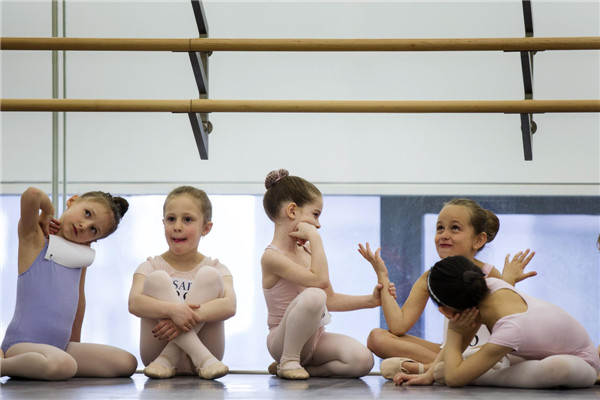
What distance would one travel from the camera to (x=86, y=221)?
1.60 meters

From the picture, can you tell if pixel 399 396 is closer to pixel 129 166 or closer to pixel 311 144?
pixel 311 144

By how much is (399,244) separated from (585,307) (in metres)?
0.46

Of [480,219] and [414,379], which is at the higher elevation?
[480,219]

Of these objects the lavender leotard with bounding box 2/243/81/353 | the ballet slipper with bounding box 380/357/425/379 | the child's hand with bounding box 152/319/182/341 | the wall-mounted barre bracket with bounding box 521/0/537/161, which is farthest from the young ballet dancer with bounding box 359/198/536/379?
the lavender leotard with bounding box 2/243/81/353

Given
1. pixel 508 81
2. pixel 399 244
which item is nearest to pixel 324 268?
pixel 399 244

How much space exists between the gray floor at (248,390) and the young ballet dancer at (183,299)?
0.07 m

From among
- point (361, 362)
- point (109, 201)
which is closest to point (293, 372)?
point (361, 362)

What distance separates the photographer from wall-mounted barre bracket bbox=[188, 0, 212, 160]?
5.79ft

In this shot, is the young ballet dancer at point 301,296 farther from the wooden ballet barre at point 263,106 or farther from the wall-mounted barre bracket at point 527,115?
the wall-mounted barre bracket at point 527,115

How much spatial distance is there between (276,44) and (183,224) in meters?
0.49

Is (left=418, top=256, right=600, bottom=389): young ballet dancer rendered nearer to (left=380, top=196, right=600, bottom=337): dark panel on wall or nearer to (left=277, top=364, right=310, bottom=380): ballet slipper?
(left=277, top=364, right=310, bottom=380): ballet slipper

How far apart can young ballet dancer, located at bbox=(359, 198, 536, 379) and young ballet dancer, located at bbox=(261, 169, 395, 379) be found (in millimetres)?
49

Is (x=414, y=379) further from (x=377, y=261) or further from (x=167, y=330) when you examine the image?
(x=167, y=330)

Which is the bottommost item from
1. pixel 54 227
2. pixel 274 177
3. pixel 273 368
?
pixel 273 368
